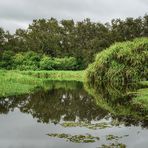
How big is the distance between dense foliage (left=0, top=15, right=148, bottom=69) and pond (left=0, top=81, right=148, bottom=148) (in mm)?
49191

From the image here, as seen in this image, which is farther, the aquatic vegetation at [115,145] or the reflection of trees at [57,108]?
the reflection of trees at [57,108]

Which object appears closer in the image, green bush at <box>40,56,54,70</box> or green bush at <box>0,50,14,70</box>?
green bush at <box>40,56,54,70</box>

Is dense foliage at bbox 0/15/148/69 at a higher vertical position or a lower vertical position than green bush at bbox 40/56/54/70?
higher

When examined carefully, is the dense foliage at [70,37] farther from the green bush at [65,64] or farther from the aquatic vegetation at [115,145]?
the aquatic vegetation at [115,145]

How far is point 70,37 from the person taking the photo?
305 feet

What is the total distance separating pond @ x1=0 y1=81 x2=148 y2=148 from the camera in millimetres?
14992

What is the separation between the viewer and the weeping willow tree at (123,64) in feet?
127

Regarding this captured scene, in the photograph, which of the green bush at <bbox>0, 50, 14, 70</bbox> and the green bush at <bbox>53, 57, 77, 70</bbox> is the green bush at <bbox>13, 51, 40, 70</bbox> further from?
the green bush at <bbox>53, 57, 77, 70</bbox>

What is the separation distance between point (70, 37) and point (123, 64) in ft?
178

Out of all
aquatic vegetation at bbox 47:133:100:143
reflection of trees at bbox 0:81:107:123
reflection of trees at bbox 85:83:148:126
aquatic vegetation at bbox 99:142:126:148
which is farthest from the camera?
reflection of trees at bbox 0:81:107:123

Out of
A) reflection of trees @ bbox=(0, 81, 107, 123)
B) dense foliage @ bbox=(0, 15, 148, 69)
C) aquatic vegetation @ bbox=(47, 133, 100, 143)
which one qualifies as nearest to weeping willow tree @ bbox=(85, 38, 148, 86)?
reflection of trees @ bbox=(0, 81, 107, 123)

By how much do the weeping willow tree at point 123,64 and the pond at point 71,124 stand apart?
35.4ft

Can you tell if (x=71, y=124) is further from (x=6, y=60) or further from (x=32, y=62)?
(x=6, y=60)

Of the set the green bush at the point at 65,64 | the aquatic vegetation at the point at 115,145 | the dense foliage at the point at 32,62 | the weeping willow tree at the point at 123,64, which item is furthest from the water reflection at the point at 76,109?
the green bush at the point at 65,64
